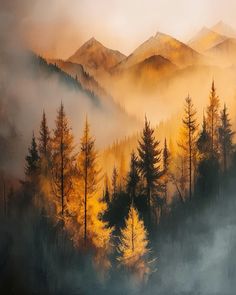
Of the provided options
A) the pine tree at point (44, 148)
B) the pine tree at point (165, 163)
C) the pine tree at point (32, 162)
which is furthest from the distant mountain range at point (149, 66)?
the pine tree at point (32, 162)

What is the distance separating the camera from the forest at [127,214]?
5.14 meters

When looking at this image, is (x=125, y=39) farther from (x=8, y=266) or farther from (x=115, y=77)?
(x=8, y=266)

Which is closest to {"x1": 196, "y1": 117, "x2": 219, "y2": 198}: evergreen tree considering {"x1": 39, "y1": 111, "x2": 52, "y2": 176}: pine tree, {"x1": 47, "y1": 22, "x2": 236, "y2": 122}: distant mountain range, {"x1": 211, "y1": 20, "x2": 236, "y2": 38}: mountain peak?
{"x1": 47, "y1": 22, "x2": 236, "y2": 122}: distant mountain range

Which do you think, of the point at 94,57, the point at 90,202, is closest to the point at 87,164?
the point at 90,202

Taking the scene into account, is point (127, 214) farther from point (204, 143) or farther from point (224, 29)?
point (224, 29)

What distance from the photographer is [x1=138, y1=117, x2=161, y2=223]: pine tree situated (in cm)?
530

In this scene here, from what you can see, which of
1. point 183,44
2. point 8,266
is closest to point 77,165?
point 8,266

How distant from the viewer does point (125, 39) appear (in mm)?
5352

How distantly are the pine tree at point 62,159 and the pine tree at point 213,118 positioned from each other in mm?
1202

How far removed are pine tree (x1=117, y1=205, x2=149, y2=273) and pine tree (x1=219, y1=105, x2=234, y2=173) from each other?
92 cm

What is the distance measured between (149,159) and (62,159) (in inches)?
29.1

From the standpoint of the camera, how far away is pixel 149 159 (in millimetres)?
5332

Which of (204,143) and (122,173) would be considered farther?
(204,143)

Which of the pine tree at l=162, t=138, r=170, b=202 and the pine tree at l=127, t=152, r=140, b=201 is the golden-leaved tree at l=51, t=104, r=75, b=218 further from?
the pine tree at l=162, t=138, r=170, b=202
